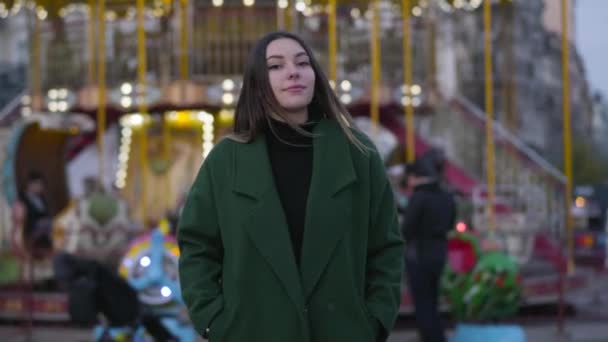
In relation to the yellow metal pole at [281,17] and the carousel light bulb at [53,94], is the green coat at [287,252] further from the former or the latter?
the carousel light bulb at [53,94]

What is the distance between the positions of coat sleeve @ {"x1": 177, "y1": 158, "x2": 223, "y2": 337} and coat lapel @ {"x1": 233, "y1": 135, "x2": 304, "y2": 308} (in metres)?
0.11

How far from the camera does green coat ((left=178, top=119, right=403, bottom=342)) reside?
3.02 metres

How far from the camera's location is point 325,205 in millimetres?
3053

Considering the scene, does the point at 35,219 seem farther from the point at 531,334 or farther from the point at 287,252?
the point at 287,252

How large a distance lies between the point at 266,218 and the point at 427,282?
15.9 feet

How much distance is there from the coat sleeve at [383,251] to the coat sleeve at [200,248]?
1.47 feet

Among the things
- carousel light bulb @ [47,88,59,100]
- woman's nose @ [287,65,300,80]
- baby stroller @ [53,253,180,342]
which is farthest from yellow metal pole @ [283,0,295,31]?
woman's nose @ [287,65,300,80]

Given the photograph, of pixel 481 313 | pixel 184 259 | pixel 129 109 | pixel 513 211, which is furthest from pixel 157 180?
pixel 184 259

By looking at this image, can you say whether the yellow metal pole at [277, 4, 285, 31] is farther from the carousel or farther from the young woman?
the young woman

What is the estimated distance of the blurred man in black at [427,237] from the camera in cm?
765

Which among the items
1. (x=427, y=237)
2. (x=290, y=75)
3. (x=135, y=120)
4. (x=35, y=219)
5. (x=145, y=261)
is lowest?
(x=35, y=219)

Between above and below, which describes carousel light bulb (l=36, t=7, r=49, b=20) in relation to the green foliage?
above

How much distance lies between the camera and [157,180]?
16.3 m

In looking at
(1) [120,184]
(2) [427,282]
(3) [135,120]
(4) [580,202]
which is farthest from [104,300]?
(4) [580,202]
